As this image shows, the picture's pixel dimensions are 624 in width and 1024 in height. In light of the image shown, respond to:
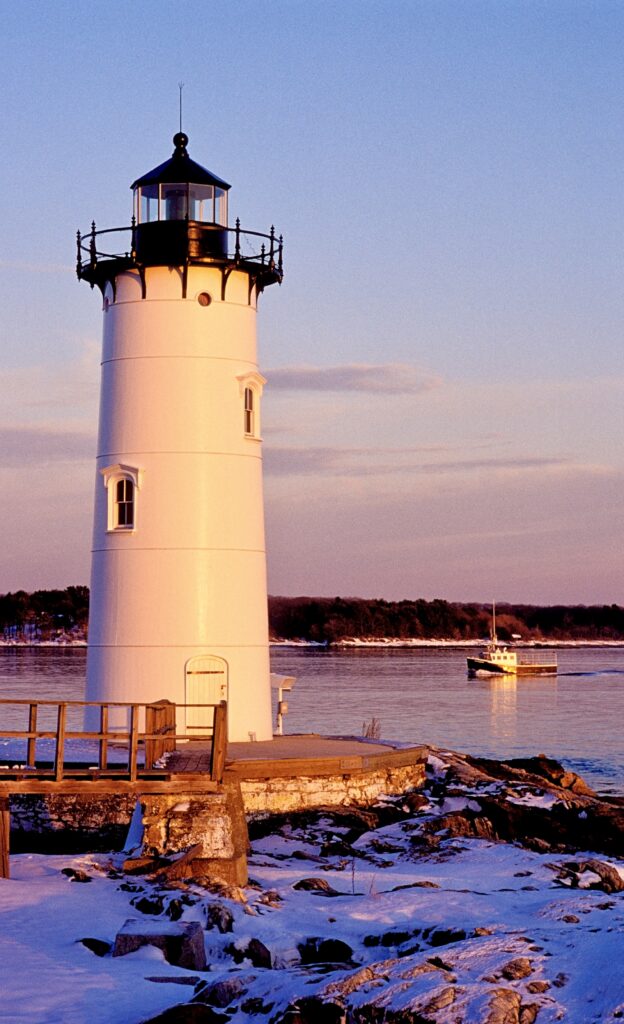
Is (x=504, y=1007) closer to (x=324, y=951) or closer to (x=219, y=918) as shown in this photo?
(x=324, y=951)

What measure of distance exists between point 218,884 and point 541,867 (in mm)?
4596

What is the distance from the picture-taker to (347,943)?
41.5ft

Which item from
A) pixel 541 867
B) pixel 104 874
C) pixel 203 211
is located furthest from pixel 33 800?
pixel 203 211

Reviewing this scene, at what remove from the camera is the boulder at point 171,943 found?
38.5 feet

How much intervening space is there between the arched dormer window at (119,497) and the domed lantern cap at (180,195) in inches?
165

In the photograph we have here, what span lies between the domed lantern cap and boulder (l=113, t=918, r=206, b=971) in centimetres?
1472

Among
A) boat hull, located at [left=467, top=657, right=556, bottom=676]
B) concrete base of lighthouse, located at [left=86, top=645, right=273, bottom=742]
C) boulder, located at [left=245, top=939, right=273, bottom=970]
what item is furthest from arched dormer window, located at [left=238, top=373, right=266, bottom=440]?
boat hull, located at [left=467, top=657, right=556, bottom=676]

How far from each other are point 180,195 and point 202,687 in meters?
8.09

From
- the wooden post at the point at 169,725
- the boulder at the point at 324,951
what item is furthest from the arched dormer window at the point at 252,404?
the boulder at the point at 324,951

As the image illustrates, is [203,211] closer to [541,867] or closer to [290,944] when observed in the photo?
[541,867]

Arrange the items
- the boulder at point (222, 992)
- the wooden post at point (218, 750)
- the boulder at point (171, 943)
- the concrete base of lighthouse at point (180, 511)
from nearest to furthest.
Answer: the boulder at point (222, 992) → the boulder at point (171, 943) → the wooden post at point (218, 750) → the concrete base of lighthouse at point (180, 511)

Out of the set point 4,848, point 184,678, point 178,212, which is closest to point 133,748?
point 4,848

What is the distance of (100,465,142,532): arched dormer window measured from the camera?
2405 centimetres

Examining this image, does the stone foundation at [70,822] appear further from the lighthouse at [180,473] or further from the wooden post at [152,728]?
the lighthouse at [180,473]
